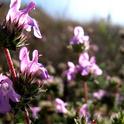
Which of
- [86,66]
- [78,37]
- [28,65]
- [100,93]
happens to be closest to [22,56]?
[28,65]

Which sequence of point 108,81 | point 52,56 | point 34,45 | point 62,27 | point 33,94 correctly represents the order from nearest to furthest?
point 33,94 < point 108,81 < point 34,45 < point 52,56 < point 62,27

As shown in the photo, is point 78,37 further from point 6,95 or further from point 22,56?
point 6,95

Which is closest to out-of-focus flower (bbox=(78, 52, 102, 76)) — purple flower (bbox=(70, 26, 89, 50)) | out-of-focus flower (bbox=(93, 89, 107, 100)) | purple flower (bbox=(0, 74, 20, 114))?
purple flower (bbox=(70, 26, 89, 50))

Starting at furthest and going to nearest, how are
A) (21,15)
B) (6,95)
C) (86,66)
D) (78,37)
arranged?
1. (86,66)
2. (78,37)
3. (21,15)
4. (6,95)

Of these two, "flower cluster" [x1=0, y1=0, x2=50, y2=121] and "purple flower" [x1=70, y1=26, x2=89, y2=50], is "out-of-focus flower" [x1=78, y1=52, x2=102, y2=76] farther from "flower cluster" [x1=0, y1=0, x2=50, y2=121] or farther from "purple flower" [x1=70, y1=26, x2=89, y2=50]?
"flower cluster" [x1=0, y1=0, x2=50, y2=121]

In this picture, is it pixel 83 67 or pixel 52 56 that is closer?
pixel 83 67

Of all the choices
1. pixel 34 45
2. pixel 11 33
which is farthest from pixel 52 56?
pixel 11 33

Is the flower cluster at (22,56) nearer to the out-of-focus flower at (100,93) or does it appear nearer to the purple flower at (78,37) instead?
the purple flower at (78,37)

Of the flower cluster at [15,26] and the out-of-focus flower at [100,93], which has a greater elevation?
the flower cluster at [15,26]

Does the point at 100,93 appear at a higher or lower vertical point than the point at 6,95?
lower

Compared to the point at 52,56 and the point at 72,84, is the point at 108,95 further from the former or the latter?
the point at 52,56

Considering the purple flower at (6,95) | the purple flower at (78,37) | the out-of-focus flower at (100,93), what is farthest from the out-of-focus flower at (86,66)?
the purple flower at (6,95)
